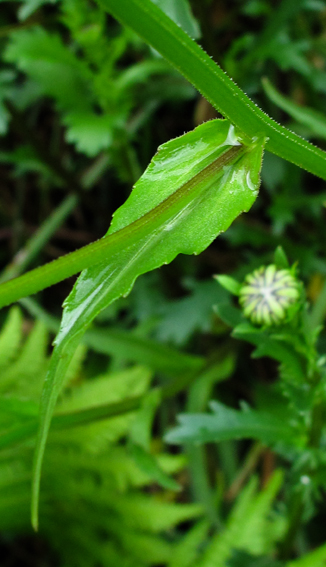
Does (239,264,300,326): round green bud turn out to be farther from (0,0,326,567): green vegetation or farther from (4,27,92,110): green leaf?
(4,27,92,110): green leaf

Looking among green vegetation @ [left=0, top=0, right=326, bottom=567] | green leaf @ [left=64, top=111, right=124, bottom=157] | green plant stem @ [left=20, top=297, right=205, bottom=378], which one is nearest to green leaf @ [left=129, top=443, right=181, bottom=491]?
green vegetation @ [left=0, top=0, right=326, bottom=567]

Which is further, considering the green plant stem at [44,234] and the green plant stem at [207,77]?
the green plant stem at [44,234]

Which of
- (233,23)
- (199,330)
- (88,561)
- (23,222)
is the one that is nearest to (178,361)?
(199,330)

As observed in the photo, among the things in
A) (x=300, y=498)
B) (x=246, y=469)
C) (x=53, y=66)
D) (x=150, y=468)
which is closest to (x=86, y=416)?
(x=150, y=468)

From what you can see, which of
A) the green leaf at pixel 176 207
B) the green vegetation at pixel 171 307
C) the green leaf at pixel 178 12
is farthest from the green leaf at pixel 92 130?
the green leaf at pixel 176 207

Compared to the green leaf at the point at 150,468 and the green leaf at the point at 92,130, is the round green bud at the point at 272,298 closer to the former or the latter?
the green leaf at the point at 150,468

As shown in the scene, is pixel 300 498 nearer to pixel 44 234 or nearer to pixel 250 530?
pixel 250 530
